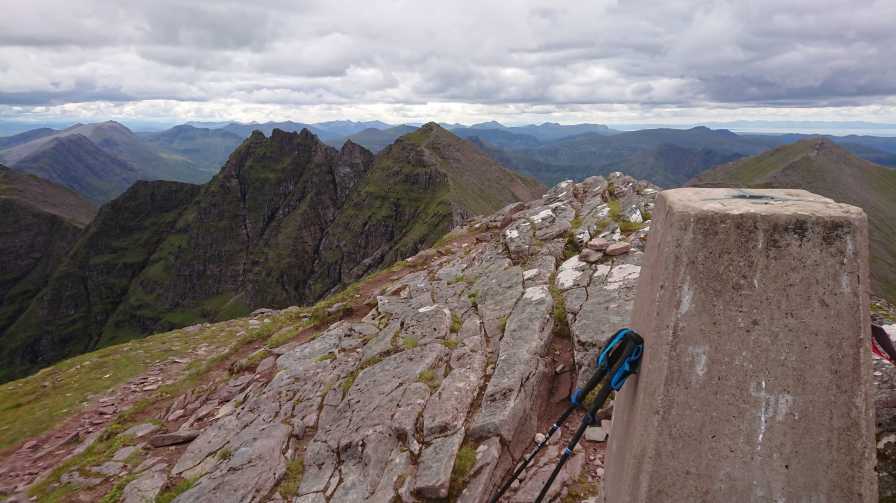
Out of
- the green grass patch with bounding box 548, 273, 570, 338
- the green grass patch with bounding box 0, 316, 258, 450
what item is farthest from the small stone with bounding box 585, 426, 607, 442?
the green grass patch with bounding box 0, 316, 258, 450

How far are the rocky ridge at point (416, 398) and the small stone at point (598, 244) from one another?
0.16ft

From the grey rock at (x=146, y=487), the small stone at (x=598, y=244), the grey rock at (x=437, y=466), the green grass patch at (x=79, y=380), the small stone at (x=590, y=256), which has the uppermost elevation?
the small stone at (x=598, y=244)

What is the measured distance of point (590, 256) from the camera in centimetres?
1522

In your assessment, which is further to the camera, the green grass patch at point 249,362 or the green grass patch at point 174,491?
the green grass patch at point 249,362

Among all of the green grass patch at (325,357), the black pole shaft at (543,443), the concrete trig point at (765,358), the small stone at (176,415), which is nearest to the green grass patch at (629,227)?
the black pole shaft at (543,443)

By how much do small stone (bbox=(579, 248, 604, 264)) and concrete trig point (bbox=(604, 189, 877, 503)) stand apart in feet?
35.8

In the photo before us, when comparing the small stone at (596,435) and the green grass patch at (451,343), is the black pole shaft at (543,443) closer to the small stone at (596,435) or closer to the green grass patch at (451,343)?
the small stone at (596,435)

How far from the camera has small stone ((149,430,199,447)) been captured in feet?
44.5

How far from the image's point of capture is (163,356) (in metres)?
25.5

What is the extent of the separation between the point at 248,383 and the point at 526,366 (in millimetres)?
10659

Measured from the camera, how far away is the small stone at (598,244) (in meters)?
15.4

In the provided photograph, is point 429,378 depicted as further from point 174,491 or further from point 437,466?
point 174,491

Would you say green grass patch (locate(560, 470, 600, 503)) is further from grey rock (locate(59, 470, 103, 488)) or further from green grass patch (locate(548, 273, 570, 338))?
grey rock (locate(59, 470, 103, 488))

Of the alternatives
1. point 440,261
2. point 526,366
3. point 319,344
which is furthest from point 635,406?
point 440,261
